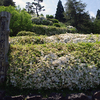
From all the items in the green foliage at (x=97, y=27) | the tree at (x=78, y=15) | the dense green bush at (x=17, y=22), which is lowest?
the dense green bush at (x=17, y=22)

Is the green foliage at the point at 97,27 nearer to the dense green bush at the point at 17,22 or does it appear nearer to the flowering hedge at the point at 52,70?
the dense green bush at the point at 17,22

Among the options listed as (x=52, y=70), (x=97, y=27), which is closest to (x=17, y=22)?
(x=52, y=70)

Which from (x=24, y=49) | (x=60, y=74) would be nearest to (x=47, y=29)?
A: (x=24, y=49)

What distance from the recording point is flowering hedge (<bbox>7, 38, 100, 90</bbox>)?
8.92 ft

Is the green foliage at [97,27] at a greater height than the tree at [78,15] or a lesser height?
lesser

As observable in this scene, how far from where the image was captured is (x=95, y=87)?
2.84 metres

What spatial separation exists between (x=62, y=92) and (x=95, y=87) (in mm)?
970

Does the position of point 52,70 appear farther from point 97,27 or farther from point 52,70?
point 97,27

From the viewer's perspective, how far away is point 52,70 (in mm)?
2795

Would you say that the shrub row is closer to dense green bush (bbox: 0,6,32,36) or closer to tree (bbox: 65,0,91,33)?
dense green bush (bbox: 0,6,32,36)

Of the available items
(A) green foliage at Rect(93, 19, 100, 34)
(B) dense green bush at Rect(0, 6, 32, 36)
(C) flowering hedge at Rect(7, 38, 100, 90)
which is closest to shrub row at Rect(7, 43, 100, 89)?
(C) flowering hedge at Rect(7, 38, 100, 90)

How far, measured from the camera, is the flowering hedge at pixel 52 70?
8.92ft

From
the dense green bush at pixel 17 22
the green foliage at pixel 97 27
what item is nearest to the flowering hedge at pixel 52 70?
the dense green bush at pixel 17 22

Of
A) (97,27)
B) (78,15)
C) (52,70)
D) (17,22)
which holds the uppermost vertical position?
(78,15)
